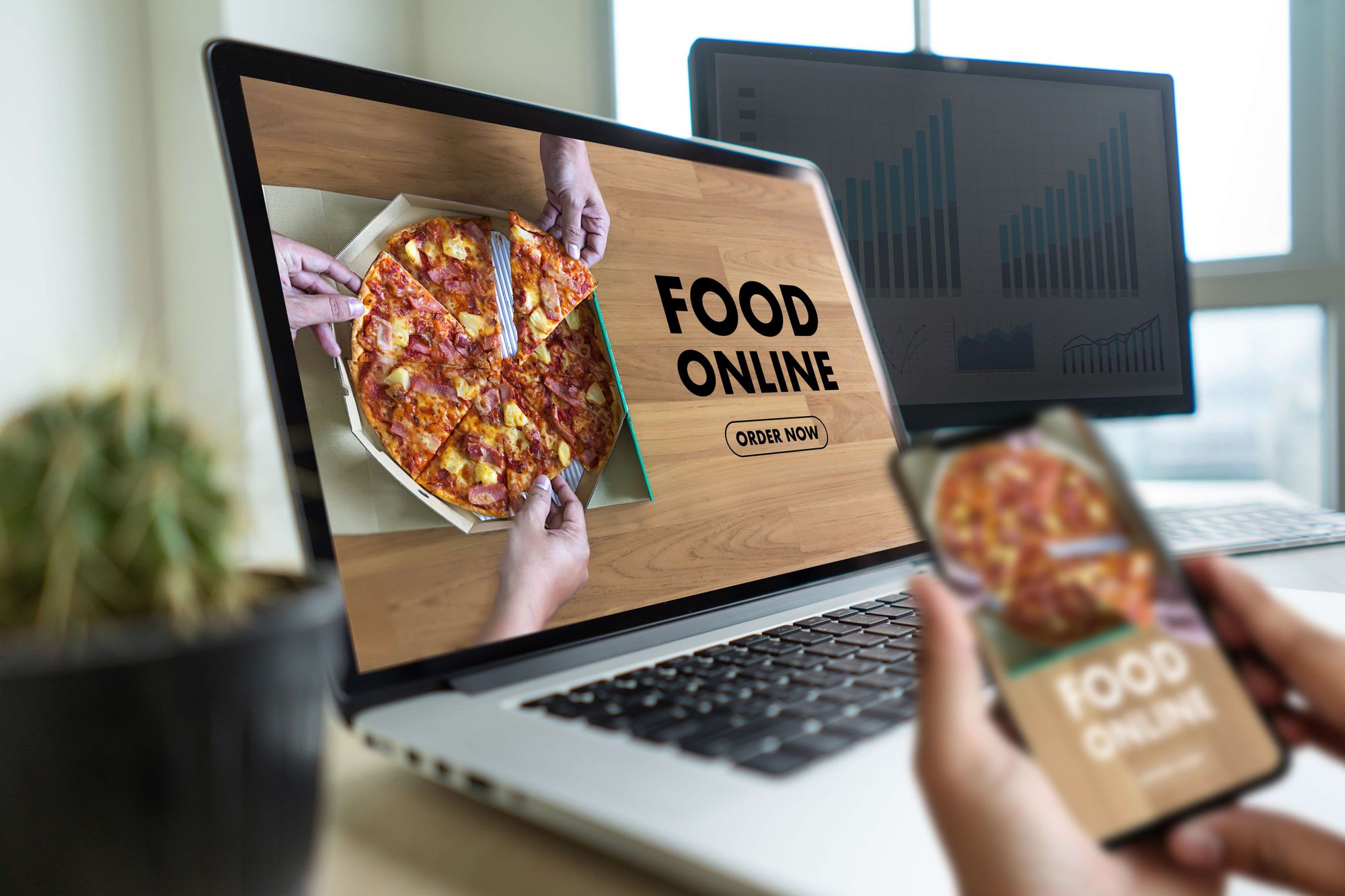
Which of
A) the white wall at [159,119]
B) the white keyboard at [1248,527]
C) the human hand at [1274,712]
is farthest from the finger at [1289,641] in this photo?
the white wall at [159,119]

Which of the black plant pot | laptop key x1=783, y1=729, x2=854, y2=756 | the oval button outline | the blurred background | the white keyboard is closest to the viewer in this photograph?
the black plant pot

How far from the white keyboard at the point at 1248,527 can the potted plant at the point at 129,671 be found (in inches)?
29.7

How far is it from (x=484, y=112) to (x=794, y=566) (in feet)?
1.36

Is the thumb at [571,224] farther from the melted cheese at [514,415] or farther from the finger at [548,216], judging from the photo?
the melted cheese at [514,415]

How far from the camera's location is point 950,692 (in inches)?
Result: 8.6

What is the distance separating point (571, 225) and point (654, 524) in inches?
9.3

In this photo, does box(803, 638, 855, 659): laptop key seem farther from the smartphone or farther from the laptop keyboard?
the smartphone

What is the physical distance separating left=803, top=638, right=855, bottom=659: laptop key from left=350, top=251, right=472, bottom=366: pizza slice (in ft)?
0.94

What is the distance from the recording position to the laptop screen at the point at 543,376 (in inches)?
18.2

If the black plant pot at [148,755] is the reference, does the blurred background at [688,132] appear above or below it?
above

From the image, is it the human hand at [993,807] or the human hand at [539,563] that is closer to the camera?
the human hand at [993,807]

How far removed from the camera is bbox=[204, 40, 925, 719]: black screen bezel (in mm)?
414

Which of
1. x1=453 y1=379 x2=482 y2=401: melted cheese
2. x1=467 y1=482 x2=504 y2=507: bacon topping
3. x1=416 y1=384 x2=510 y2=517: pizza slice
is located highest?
x1=453 y1=379 x2=482 y2=401: melted cheese

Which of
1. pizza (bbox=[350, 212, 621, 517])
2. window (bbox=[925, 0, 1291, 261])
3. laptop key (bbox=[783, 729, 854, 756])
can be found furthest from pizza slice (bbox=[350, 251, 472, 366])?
window (bbox=[925, 0, 1291, 261])
